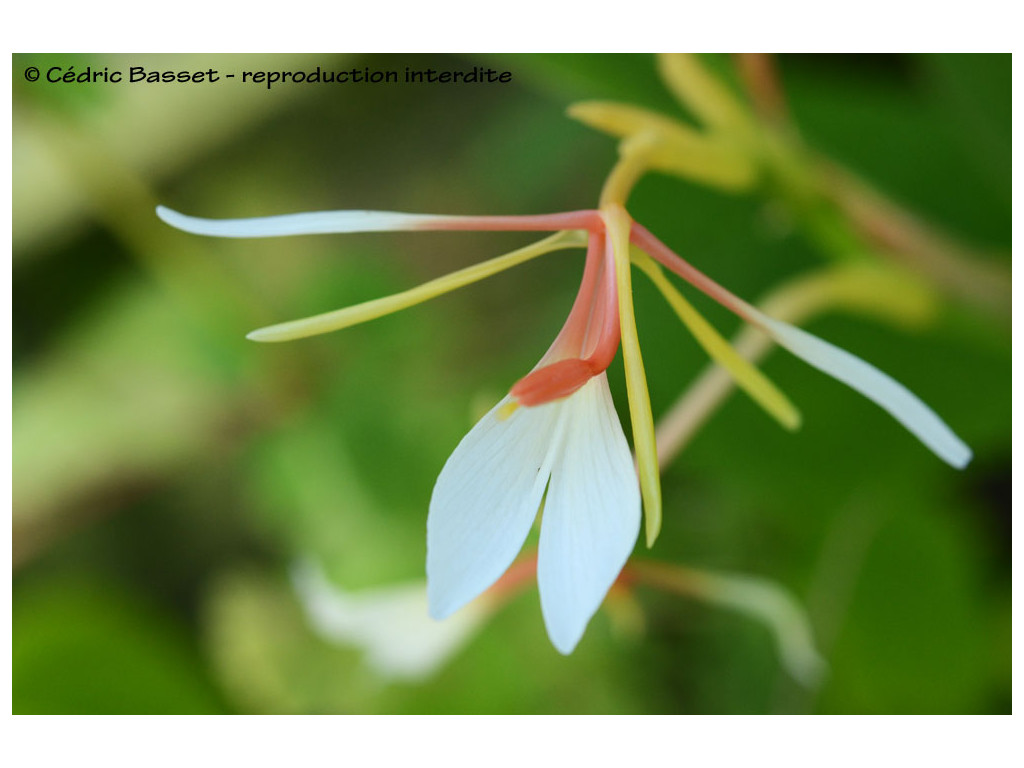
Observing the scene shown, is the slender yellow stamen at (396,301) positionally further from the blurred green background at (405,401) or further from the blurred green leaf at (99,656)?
the blurred green leaf at (99,656)

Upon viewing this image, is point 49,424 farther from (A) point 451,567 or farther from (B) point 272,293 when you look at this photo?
(A) point 451,567

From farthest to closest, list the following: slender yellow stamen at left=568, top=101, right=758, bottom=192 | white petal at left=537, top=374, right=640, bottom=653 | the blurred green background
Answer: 1. the blurred green background
2. slender yellow stamen at left=568, top=101, right=758, bottom=192
3. white petal at left=537, top=374, right=640, bottom=653

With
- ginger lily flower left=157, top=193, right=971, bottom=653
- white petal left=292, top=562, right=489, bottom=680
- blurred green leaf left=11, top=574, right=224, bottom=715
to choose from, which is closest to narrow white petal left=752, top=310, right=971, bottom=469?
ginger lily flower left=157, top=193, right=971, bottom=653

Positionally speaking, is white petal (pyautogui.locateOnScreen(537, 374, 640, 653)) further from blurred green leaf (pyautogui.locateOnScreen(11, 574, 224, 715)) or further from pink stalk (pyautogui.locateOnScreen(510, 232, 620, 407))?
blurred green leaf (pyautogui.locateOnScreen(11, 574, 224, 715))

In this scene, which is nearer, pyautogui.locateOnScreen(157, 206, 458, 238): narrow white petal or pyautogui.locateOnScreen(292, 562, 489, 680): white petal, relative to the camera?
pyautogui.locateOnScreen(157, 206, 458, 238): narrow white petal

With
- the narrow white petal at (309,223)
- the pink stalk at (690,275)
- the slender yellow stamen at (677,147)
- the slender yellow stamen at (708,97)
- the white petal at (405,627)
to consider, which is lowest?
the white petal at (405,627)

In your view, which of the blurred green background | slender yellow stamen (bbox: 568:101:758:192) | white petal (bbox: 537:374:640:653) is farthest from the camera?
the blurred green background

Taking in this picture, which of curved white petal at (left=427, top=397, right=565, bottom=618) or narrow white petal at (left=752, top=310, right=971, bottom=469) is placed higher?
narrow white petal at (left=752, top=310, right=971, bottom=469)

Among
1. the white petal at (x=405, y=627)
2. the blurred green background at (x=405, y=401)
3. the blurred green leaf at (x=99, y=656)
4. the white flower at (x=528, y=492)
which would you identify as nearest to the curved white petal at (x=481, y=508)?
the white flower at (x=528, y=492)
